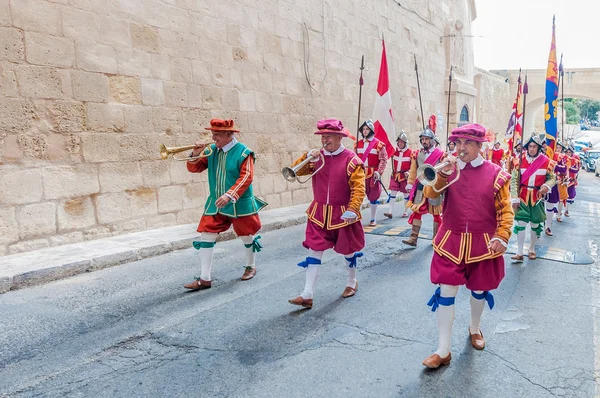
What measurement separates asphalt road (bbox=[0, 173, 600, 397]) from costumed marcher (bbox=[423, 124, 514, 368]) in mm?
453

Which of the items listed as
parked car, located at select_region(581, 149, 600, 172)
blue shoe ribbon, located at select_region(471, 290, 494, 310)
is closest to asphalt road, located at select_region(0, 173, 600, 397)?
blue shoe ribbon, located at select_region(471, 290, 494, 310)

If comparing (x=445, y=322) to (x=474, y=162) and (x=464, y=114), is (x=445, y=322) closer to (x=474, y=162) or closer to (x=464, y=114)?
(x=474, y=162)

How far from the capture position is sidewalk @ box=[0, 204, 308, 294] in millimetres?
5453

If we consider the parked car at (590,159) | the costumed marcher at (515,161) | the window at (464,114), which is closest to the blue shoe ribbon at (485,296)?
the costumed marcher at (515,161)

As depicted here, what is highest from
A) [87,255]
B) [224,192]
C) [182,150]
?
[182,150]

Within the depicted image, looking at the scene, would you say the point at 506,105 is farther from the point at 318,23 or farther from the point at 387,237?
the point at 387,237

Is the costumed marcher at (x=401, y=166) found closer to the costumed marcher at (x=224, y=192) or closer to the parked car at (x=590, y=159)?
the costumed marcher at (x=224, y=192)

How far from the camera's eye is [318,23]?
12.8m

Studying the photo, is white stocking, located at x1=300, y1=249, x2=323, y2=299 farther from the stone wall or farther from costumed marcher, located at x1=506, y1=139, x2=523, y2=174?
the stone wall

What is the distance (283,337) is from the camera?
155 inches

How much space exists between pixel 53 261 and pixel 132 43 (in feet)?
12.5

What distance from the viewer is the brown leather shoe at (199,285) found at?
5.23 m

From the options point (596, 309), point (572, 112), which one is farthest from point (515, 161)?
point (572, 112)

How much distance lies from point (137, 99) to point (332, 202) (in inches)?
182
